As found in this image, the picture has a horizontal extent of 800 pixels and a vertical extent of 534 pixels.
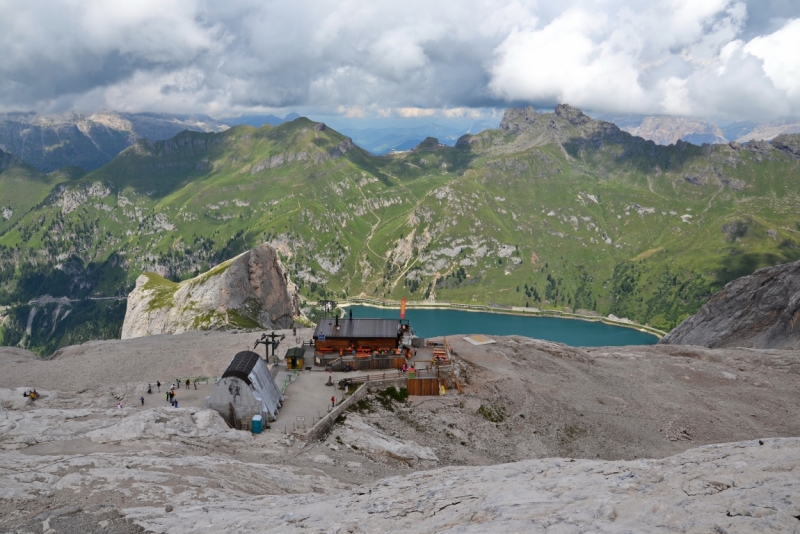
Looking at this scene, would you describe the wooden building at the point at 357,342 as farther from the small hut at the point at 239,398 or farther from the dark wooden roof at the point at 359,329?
the small hut at the point at 239,398

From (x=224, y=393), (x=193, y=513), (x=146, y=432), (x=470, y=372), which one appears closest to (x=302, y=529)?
(x=193, y=513)

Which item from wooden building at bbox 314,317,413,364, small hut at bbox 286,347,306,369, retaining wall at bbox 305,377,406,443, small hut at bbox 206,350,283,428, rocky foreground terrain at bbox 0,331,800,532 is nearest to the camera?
rocky foreground terrain at bbox 0,331,800,532

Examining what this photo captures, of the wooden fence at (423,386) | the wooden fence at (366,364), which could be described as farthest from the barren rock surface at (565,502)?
the wooden fence at (366,364)

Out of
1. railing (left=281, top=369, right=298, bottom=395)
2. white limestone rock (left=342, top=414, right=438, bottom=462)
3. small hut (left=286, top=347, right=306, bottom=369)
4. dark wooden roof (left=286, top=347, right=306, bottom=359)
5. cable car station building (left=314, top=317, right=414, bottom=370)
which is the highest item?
cable car station building (left=314, top=317, right=414, bottom=370)

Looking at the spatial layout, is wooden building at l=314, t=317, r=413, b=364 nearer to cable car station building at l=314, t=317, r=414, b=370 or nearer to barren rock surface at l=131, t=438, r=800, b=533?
cable car station building at l=314, t=317, r=414, b=370

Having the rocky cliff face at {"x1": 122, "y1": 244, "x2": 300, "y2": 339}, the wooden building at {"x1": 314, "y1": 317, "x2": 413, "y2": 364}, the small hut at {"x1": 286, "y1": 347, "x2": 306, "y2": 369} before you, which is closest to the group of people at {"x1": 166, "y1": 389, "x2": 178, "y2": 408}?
the small hut at {"x1": 286, "y1": 347, "x2": 306, "y2": 369}

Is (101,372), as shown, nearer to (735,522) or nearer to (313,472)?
(313,472)
